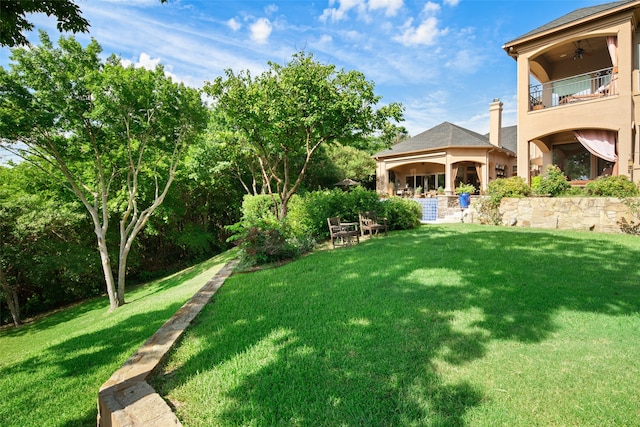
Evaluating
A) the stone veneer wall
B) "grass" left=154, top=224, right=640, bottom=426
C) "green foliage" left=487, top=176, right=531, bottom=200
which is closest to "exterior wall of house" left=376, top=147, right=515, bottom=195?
"green foliage" left=487, top=176, right=531, bottom=200

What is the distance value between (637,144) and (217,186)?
20575 millimetres

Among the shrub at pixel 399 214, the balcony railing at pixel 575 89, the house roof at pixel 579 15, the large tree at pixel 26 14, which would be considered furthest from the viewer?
the balcony railing at pixel 575 89

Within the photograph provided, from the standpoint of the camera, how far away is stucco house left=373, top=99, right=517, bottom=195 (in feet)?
64.6

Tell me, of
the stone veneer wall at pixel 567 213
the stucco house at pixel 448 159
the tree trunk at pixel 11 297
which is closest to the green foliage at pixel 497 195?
the stone veneer wall at pixel 567 213

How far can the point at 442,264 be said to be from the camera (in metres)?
5.80

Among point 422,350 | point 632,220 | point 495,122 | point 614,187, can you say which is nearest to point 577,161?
point 614,187

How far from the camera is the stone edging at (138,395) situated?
2.22 m

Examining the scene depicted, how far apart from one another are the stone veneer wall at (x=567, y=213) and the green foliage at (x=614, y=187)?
334mm

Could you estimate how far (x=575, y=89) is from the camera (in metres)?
13.0

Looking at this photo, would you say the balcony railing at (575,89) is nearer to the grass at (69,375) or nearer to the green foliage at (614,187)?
the green foliage at (614,187)

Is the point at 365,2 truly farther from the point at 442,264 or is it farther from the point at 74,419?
the point at 74,419

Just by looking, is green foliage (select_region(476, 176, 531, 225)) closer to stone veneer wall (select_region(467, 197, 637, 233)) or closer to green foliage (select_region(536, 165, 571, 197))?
stone veneer wall (select_region(467, 197, 637, 233))

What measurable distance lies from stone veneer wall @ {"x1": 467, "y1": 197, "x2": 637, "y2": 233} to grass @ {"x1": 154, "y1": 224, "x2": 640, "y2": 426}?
17.1 ft

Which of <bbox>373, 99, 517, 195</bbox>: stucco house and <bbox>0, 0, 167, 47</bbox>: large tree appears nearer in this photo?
<bbox>0, 0, 167, 47</bbox>: large tree
